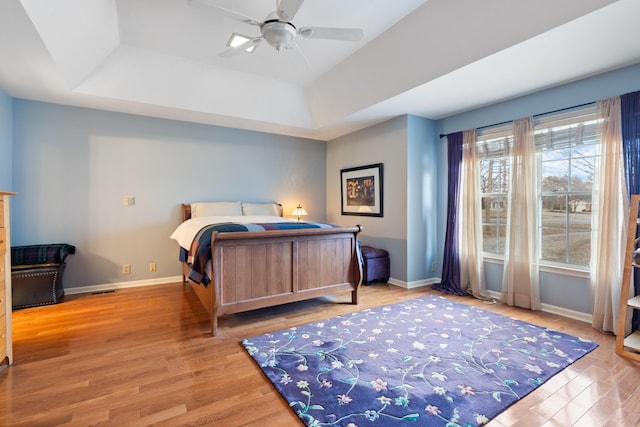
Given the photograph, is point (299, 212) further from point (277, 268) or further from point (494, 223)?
point (494, 223)

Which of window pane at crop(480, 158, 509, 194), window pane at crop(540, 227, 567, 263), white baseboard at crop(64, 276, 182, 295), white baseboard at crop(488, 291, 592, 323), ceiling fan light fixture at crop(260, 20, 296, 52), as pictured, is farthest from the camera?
white baseboard at crop(64, 276, 182, 295)

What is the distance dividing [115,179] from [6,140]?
3.58 feet

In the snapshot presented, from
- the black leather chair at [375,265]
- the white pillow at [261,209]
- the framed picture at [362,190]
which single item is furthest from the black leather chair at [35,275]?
the framed picture at [362,190]

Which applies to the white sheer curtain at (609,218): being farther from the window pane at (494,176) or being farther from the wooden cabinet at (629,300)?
the window pane at (494,176)

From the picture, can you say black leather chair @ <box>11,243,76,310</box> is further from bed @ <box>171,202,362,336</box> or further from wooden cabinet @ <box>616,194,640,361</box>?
wooden cabinet @ <box>616,194,640,361</box>

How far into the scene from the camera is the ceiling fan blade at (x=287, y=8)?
2.10 m

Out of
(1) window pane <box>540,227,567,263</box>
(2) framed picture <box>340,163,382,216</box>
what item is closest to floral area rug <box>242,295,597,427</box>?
(1) window pane <box>540,227,567,263</box>

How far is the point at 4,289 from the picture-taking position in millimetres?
2053

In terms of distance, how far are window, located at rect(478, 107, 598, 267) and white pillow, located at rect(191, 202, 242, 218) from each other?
364 centimetres

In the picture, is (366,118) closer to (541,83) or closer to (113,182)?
(541,83)

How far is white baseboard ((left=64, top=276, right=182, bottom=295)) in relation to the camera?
3873 mm

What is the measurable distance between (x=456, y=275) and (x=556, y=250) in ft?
3.73

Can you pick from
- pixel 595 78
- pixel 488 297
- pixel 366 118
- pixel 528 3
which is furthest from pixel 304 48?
pixel 488 297

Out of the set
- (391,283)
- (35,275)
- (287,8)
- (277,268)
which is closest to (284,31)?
(287,8)
